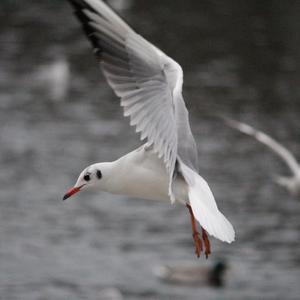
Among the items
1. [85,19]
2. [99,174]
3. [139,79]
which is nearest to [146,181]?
[99,174]

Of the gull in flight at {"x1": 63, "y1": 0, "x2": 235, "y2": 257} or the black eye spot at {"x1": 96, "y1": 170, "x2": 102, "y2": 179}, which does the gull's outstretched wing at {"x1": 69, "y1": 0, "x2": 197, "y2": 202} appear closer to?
the gull in flight at {"x1": 63, "y1": 0, "x2": 235, "y2": 257}

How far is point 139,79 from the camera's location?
632 cm

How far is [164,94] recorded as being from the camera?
20.9 ft

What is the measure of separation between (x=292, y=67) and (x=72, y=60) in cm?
404

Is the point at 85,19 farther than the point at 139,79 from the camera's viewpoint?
No

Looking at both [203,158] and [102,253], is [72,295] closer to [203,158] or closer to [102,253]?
[102,253]

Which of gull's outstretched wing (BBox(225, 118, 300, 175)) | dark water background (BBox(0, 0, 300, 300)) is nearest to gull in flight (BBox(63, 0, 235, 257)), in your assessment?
gull's outstretched wing (BBox(225, 118, 300, 175))

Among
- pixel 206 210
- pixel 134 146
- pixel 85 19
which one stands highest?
pixel 85 19

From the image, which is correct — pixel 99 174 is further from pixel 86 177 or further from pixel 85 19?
pixel 85 19

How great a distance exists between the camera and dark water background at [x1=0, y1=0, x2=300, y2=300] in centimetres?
1691

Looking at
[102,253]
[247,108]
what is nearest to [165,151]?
[102,253]

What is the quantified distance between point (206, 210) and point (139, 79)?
71 centimetres

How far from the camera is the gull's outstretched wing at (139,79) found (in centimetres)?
613

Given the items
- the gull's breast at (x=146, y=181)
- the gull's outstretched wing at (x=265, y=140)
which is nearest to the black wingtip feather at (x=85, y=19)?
the gull's breast at (x=146, y=181)
